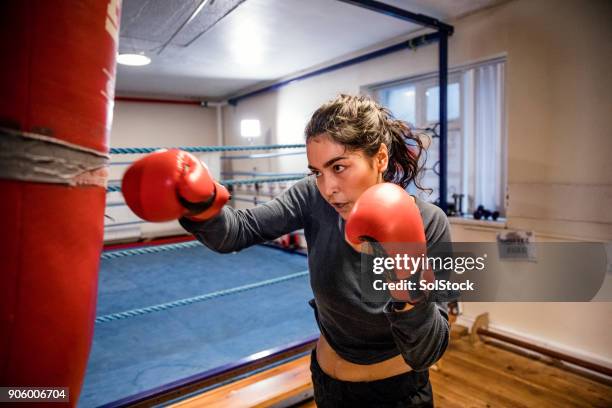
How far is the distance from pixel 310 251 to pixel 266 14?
2510 millimetres

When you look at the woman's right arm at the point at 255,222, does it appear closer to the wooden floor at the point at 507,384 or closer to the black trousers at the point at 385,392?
the black trousers at the point at 385,392

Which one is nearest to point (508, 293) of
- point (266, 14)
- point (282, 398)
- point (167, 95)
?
point (282, 398)

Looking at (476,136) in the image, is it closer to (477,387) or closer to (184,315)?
(477,387)

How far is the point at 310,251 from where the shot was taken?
106 centimetres

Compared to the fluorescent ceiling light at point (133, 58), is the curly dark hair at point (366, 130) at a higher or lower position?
lower

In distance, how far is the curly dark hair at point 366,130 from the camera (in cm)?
88

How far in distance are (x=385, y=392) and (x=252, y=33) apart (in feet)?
10.6

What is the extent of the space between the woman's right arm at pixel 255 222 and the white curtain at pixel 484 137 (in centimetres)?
226

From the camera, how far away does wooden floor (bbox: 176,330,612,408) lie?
1843 mm

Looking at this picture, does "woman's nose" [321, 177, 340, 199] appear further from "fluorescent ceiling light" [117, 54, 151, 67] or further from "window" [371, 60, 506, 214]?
"fluorescent ceiling light" [117, 54, 151, 67]

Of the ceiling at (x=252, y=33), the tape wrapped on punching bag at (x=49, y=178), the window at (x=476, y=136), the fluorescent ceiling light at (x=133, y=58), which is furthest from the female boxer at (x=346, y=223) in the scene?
the fluorescent ceiling light at (x=133, y=58)

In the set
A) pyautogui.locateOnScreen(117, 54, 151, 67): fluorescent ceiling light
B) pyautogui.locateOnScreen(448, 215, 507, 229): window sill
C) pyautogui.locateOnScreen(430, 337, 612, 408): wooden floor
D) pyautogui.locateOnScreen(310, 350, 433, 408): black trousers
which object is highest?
pyautogui.locateOnScreen(117, 54, 151, 67): fluorescent ceiling light

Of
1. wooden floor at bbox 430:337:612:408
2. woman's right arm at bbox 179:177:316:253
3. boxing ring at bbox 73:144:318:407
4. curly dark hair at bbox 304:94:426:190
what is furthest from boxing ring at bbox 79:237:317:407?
curly dark hair at bbox 304:94:426:190

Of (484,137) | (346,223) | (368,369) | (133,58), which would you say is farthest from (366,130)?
(133,58)
